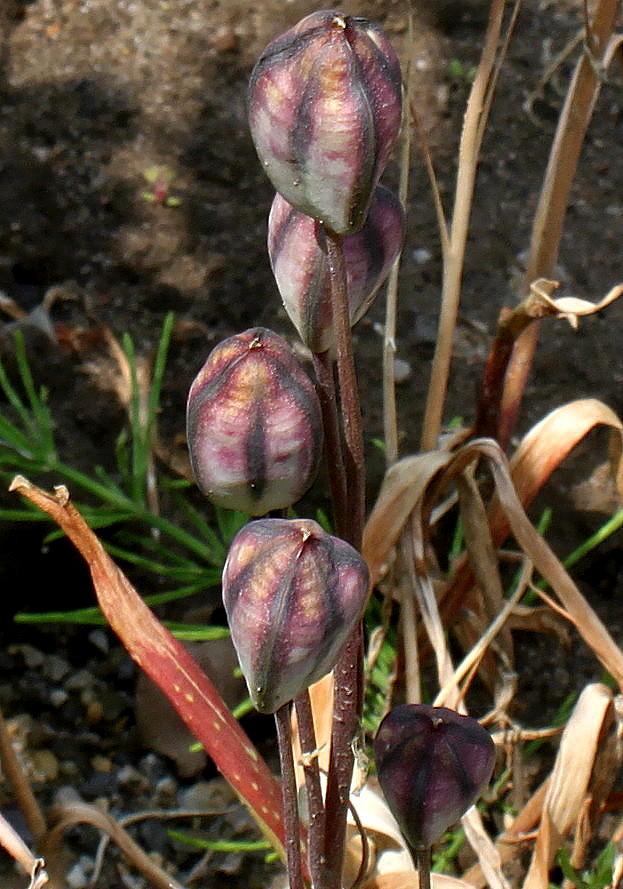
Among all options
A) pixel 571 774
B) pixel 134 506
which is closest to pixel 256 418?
pixel 571 774

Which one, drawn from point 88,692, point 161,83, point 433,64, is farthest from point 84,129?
point 88,692

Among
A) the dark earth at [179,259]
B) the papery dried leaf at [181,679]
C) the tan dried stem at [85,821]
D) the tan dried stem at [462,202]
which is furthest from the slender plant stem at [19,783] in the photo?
the tan dried stem at [462,202]

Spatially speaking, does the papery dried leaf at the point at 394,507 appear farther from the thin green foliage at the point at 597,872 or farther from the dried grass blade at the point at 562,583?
the thin green foliage at the point at 597,872

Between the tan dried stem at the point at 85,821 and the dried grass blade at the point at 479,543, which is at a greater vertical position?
the dried grass blade at the point at 479,543

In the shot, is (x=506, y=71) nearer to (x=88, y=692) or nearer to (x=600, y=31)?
(x=600, y=31)

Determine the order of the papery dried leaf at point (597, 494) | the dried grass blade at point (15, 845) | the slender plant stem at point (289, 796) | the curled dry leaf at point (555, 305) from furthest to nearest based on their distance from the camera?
the papery dried leaf at point (597, 494)
the curled dry leaf at point (555, 305)
the dried grass blade at point (15, 845)
the slender plant stem at point (289, 796)

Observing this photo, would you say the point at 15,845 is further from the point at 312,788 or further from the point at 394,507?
the point at 394,507
